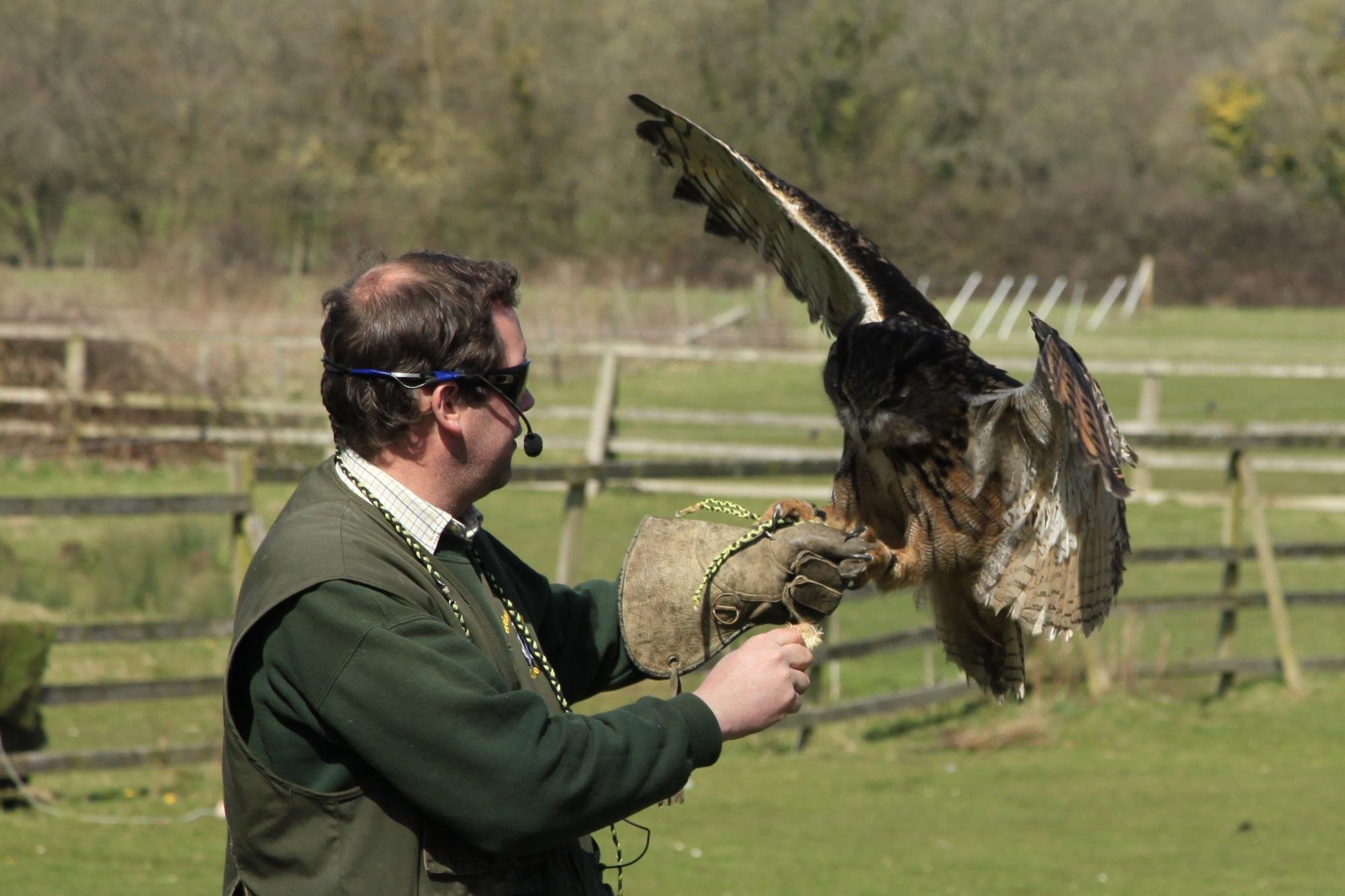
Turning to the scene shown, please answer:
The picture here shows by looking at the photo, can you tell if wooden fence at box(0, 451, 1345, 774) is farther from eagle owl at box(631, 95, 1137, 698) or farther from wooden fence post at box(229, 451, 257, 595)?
eagle owl at box(631, 95, 1137, 698)

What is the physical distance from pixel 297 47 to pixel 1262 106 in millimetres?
30606

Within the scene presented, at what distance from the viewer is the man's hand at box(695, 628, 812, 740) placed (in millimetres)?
2195

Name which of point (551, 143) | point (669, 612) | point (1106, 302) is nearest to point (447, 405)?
point (669, 612)

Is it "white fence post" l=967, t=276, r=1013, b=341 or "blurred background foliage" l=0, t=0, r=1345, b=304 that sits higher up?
"blurred background foliage" l=0, t=0, r=1345, b=304

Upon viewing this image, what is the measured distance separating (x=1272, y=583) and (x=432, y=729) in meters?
7.57

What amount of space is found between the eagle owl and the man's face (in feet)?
3.44

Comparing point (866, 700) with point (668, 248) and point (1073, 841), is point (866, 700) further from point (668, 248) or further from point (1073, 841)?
point (668, 248)

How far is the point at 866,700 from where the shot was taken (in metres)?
7.73

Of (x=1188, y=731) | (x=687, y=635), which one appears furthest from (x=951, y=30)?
(x=687, y=635)

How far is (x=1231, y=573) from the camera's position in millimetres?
8695

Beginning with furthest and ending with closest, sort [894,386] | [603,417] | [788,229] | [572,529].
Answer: [603,417], [572,529], [788,229], [894,386]

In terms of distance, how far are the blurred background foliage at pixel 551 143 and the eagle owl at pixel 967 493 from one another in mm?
31556

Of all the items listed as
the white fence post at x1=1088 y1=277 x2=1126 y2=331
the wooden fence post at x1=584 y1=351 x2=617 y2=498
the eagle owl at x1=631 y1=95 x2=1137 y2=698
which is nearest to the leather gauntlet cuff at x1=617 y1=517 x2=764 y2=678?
the eagle owl at x1=631 y1=95 x2=1137 y2=698

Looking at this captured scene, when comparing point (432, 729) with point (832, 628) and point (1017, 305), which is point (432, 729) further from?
point (1017, 305)
